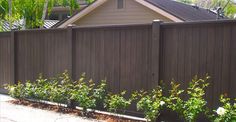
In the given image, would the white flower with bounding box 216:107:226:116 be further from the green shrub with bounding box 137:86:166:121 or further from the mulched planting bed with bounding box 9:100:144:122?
the mulched planting bed with bounding box 9:100:144:122

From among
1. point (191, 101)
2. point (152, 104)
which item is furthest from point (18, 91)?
point (191, 101)

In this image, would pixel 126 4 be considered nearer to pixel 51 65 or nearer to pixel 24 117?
pixel 51 65

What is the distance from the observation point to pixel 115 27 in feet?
24.8

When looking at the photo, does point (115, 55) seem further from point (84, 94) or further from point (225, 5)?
point (225, 5)

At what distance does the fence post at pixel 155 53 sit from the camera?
22.3ft

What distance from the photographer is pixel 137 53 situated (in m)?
7.18

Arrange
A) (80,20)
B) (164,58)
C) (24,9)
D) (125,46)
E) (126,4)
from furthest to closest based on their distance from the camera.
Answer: (24,9)
(80,20)
(126,4)
(125,46)
(164,58)

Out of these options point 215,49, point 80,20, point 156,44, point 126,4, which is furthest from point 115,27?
point 80,20

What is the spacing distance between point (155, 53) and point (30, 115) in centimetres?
316

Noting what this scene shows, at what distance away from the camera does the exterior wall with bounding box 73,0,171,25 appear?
13.9 metres

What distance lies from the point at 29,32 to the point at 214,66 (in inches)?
222

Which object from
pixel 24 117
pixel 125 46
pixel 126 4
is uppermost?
pixel 126 4

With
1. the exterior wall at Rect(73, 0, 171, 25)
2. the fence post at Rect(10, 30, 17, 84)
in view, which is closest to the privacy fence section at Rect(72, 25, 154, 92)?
the fence post at Rect(10, 30, 17, 84)

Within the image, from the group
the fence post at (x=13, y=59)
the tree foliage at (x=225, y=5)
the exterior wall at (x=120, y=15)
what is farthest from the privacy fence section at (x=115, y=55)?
the tree foliage at (x=225, y=5)
